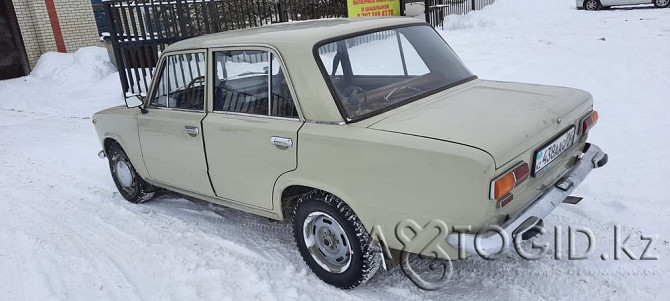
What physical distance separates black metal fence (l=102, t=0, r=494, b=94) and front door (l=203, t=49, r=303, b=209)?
5940 millimetres

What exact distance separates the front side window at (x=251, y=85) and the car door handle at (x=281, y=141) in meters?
0.16

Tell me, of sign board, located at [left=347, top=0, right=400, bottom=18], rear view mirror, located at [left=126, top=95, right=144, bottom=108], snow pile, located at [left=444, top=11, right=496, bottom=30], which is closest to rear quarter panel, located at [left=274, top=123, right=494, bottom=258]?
rear view mirror, located at [left=126, top=95, right=144, bottom=108]

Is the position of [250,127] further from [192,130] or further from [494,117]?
[494,117]

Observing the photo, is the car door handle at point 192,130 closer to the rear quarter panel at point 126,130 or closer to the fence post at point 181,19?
the rear quarter panel at point 126,130

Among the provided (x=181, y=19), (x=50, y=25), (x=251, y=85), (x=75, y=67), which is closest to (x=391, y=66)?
(x=251, y=85)

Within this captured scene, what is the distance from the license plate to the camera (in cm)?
285

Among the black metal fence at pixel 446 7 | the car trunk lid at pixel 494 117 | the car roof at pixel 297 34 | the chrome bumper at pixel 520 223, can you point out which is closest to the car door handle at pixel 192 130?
the car roof at pixel 297 34

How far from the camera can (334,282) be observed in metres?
3.29

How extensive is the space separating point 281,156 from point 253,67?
0.79 metres

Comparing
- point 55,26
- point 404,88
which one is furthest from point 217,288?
point 55,26

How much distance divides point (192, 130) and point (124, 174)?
1.68 metres

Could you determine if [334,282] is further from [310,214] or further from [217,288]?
[217,288]

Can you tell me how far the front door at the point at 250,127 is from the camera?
10.7 ft

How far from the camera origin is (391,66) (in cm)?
393
